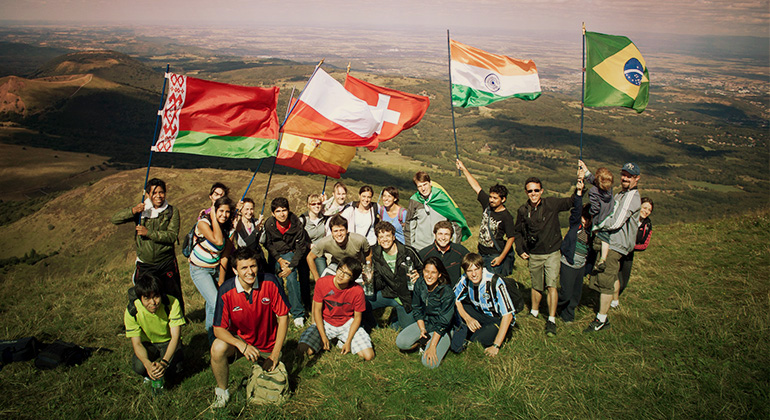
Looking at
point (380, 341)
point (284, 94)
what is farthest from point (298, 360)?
point (284, 94)

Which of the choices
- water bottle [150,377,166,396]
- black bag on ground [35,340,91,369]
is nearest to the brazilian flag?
water bottle [150,377,166,396]

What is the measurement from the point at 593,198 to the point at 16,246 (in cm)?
6665

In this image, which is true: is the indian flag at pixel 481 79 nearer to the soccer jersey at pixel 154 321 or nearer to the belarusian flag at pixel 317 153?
the belarusian flag at pixel 317 153

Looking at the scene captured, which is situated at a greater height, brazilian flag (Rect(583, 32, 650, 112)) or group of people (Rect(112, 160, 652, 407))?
brazilian flag (Rect(583, 32, 650, 112))

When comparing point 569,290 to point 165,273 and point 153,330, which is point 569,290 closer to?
point 153,330

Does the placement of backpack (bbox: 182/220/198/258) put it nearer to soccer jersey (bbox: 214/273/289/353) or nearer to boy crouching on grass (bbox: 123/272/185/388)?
boy crouching on grass (bbox: 123/272/185/388)

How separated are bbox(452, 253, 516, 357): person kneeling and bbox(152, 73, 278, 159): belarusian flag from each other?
167 inches

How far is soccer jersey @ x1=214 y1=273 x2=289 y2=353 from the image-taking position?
14.6ft

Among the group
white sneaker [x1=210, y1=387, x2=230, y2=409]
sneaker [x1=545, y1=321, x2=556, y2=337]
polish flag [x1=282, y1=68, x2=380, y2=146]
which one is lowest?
sneaker [x1=545, y1=321, x2=556, y2=337]

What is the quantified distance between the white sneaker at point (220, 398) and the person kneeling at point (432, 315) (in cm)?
224

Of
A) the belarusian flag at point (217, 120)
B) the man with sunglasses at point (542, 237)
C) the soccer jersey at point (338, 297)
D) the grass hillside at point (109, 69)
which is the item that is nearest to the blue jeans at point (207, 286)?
the soccer jersey at point (338, 297)

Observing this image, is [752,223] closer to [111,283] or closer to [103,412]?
[103,412]

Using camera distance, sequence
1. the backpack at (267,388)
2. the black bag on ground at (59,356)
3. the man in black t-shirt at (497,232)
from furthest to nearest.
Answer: the man in black t-shirt at (497,232) → the black bag on ground at (59,356) → the backpack at (267,388)

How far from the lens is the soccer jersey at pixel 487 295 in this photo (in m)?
5.04
